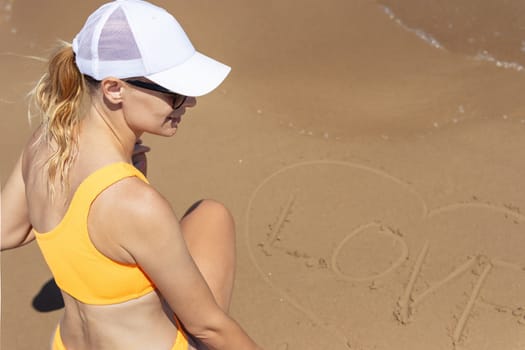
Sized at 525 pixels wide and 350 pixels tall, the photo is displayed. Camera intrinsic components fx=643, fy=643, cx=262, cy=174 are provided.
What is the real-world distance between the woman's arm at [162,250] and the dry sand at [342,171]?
108 centimetres

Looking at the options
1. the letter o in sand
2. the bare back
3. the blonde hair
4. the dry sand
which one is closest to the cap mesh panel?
the blonde hair

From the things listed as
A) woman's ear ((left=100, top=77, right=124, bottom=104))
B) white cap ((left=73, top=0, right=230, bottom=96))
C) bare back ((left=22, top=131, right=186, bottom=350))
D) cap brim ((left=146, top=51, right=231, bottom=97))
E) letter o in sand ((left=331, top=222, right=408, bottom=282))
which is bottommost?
letter o in sand ((left=331, top=222, right=408, bottom=282))

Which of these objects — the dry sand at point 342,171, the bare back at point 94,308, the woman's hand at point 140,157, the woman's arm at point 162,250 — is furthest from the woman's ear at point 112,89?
the dry sand at point 342,171

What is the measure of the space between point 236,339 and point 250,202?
5.31 ft

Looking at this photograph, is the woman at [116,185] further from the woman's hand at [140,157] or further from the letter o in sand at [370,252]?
the letter o in sand at [370,252]

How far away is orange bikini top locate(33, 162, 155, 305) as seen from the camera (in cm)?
167

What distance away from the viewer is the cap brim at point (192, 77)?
1.70 metres

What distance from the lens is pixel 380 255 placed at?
3193mm

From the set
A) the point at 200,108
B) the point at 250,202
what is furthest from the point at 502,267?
the point at 200,108

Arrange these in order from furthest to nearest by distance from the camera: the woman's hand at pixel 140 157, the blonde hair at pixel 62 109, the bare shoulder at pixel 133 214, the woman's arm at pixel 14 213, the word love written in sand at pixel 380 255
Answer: the word love written in sand at pixel 380 255 → the woman's hand at pixel 140 157 → the woman's arm at pixel 14 213 → the blonde hair at pixel 62 109 → the bare shoulder at pixel 133 214

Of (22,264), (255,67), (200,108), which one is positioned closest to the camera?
(22,264)

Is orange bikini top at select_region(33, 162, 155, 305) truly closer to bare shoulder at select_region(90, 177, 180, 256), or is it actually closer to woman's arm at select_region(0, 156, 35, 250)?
bare shoulder at select_region(90, 177, 180, 256)

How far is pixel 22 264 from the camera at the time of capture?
3.20 meters

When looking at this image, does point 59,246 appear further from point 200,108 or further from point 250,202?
point 200,108
